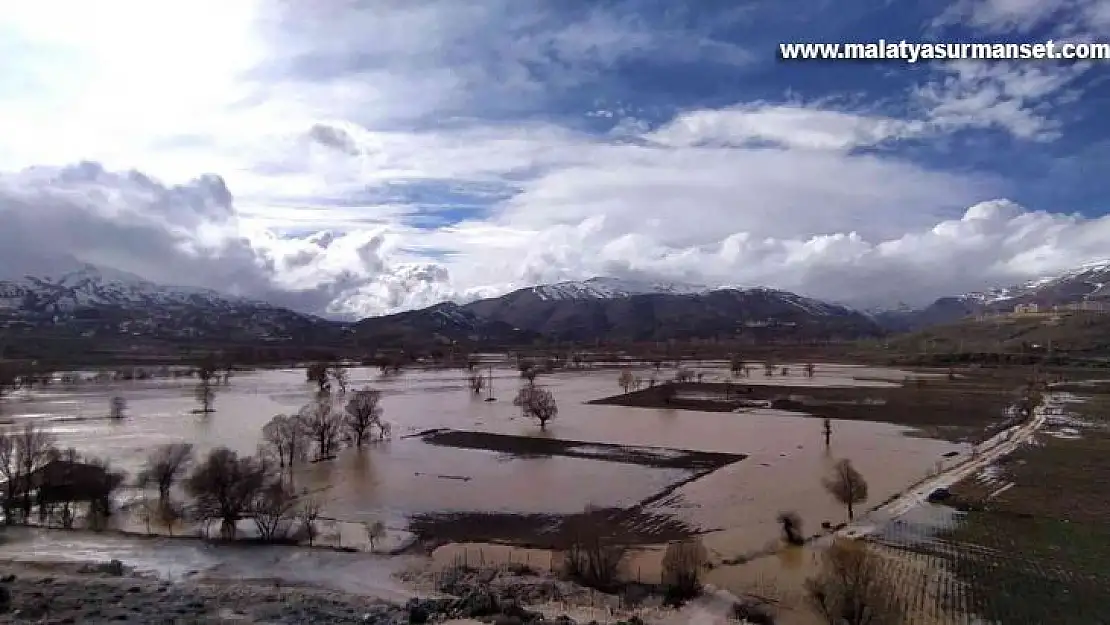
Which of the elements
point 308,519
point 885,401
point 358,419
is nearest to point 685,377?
point 885,401

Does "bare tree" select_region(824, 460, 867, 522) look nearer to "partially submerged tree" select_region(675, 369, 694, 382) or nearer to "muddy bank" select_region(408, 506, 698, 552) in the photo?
"muddy bank" select_region(408, 506, 698, 552)

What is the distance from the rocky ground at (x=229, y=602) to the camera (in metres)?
25.0

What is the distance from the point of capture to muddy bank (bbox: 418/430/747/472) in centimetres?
5440

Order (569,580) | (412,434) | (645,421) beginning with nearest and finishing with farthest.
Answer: (569,580)
(412,434)
(645,421)

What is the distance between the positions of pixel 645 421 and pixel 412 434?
25.1 metres

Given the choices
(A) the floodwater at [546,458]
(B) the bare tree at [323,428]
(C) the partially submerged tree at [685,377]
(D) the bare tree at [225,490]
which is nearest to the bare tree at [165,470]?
(A) the floodwater at [546,458]

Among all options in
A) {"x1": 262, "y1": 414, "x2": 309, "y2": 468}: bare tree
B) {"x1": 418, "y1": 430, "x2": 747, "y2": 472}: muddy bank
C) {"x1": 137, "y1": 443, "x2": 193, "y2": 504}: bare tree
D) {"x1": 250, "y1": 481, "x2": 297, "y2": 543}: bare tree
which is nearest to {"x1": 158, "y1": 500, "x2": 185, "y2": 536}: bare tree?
{"x1": 137, "y1": 443, "x2": 193, "y2": 504}: bare tree

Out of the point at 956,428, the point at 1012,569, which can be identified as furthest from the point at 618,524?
the point at 956,428

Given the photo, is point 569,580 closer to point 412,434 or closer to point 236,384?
point 412,434

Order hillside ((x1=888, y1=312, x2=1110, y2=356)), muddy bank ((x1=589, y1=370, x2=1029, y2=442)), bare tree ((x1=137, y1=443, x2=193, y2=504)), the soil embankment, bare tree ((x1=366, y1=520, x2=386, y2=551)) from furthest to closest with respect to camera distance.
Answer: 1. hillside ((x1=888, y1=312, x2=1110, y2=356))
2. muddy bank ((x1=589, y1=370, x2=1029, y2=442))
3. bare tree ((x1=137, y1=443, x2=193, y2=504))
4. the soil embankment
5. bare tree ((x1=366, y1=520, x2=386, y2=551))

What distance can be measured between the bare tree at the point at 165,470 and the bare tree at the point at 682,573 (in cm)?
2986

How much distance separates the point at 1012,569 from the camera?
1182 inches

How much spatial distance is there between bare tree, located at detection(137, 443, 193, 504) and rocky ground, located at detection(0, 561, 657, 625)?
12888 mm

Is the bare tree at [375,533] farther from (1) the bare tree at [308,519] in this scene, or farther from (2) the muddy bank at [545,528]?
(1) the bare tree at [308,519]
